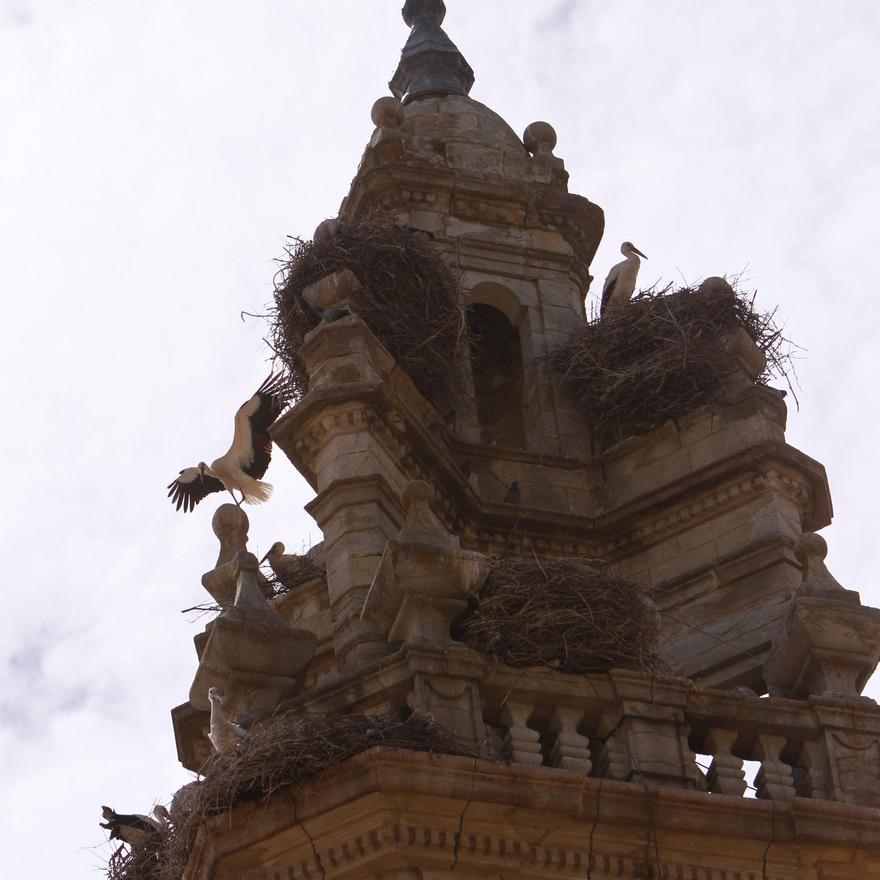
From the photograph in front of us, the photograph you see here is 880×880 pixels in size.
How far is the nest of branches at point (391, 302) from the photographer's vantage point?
17188 mm

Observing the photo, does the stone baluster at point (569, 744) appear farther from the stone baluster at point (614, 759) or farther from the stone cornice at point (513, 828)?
the stone cornice at point (513, 828)

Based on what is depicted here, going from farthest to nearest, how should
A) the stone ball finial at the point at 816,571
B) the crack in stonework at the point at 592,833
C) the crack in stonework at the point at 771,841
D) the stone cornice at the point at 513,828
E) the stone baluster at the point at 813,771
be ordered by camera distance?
the stone ball finial at the point at 816,571
the stone baluster at the point at 813,771
the crack in stonework at the point at 771,841
the crack in stonework at the point at 592,833
the stone cornice at the point at 513,828

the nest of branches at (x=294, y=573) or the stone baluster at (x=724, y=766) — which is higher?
the nest of branches at (x=294, y=573)

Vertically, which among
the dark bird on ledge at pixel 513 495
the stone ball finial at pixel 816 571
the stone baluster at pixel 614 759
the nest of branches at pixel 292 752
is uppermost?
the dark bird on ledge at pixel 513 495

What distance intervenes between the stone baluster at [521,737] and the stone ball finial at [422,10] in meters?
11.6

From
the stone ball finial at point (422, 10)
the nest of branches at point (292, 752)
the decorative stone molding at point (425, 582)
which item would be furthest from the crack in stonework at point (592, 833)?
the stone ball finial at point (422, 10)

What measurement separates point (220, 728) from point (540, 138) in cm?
806

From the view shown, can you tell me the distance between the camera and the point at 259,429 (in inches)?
670

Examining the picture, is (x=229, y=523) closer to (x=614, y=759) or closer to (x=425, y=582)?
(x=425, y=582)

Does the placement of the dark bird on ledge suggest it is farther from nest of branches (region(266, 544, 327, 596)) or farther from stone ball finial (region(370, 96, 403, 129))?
stone ball finial (region(370, 96, 403, 129))

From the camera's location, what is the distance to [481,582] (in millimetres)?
13492

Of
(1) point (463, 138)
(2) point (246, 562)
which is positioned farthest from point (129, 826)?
(1) point (463, 138)

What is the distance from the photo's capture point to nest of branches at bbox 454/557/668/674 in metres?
13.4

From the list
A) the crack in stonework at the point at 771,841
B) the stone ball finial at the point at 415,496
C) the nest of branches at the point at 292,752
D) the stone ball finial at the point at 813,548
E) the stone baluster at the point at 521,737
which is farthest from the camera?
the stone ball finial at the point at 813,548
